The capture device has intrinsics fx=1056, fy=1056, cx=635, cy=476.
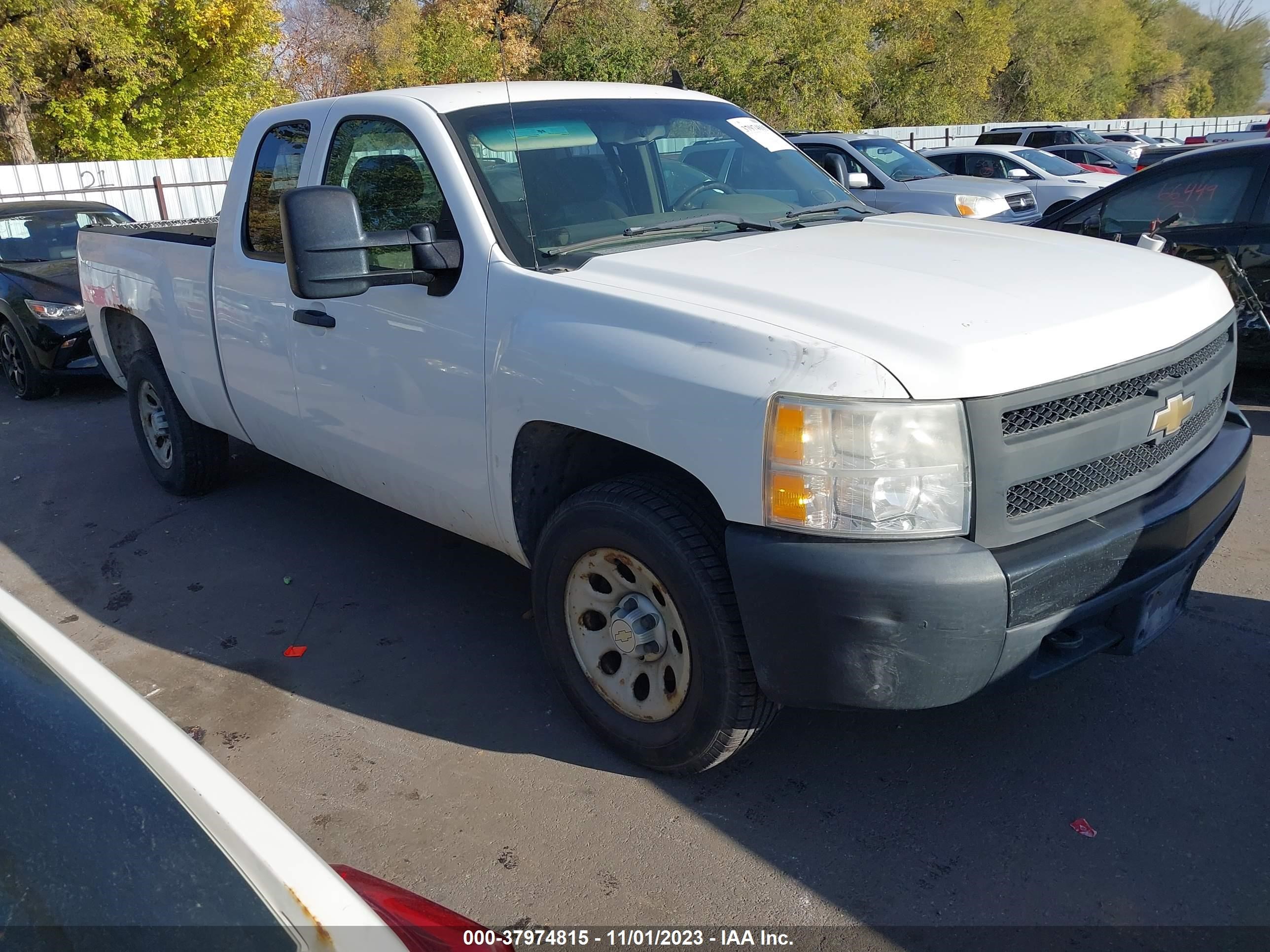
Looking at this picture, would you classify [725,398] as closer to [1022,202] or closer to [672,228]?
[672,228]

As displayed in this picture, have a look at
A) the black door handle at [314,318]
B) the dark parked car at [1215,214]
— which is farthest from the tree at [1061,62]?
the black door handle at [314,318]

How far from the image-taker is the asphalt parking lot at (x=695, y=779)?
2.73 meters

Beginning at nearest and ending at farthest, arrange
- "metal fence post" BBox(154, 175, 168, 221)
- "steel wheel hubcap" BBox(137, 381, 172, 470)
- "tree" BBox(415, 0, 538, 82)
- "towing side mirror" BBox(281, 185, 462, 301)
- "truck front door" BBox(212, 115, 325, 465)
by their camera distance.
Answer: "towing side mirror" BBox(281, 185, 462, 301) → "truck front door" BBox(212, 115, 325, 465) → "steel wheel hubcap" BBox(137, 381, 172, 470) → "metal fence post" BBox(154, 175, 168, 221) → "tree" BBox(415, 0, 538, 82)

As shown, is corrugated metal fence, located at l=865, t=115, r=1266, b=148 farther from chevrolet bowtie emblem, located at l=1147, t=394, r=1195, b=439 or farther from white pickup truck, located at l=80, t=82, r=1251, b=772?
chevrolet bowtie emblem, located at l=1147, t=394, r=1195, b=439

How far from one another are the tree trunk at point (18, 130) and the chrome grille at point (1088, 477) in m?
22.9

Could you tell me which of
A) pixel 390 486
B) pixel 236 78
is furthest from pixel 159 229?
pixel 236 78

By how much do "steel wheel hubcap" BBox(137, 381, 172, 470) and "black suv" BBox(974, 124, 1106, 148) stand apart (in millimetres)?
20770

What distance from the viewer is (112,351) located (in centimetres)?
619

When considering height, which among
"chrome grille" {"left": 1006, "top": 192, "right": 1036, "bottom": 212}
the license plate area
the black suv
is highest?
the black suv

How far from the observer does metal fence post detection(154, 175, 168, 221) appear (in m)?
18.8

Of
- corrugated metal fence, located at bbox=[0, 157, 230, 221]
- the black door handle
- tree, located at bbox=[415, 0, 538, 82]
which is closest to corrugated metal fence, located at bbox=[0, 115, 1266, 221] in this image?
corrugated metal fence, located at bbox=[0, 157, 230, 221]

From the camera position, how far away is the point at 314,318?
13.1 ft

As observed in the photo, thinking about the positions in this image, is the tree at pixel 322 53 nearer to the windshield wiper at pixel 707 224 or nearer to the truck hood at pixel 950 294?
the windshield wiper at pixel 707 224

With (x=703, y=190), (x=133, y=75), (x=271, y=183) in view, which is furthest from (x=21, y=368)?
(x=133, y=75)
